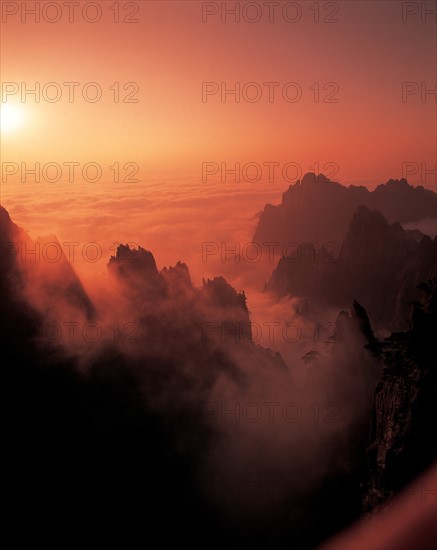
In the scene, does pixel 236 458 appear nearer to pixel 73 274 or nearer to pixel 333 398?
pixel 333 398

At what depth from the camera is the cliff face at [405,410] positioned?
35312mm

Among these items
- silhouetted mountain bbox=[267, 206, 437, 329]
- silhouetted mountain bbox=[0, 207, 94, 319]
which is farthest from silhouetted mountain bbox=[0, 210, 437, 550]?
silhouetted mountain bbox=[267, 206, 437, 329]

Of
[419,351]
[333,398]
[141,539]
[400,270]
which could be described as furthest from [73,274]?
[400,270]

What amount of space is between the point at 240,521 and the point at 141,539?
1276 centimetres

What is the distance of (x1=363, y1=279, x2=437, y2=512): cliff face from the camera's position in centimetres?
3531

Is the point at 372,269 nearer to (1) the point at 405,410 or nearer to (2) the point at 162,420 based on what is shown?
(2) the point at 162,420

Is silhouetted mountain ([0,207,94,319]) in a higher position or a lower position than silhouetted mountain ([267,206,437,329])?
higher

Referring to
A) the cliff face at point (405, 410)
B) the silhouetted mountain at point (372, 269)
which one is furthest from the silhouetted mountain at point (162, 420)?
the silhouetted mountain at point (372, 269)

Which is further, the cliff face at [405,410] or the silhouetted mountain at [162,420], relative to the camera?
the silhouetted mountain at [162,420]

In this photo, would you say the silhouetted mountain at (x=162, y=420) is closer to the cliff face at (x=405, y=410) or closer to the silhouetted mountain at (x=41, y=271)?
the silhouetted mountain at (x=41, y=271)

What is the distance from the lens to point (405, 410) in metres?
37.8

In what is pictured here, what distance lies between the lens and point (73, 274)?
2992 inches

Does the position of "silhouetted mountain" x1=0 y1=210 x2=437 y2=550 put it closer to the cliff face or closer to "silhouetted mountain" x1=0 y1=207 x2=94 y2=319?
"silhouetted mountain" x1=0 y1=207 x2=94 y2=319

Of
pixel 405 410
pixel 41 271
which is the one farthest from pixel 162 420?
pixel 405 410
